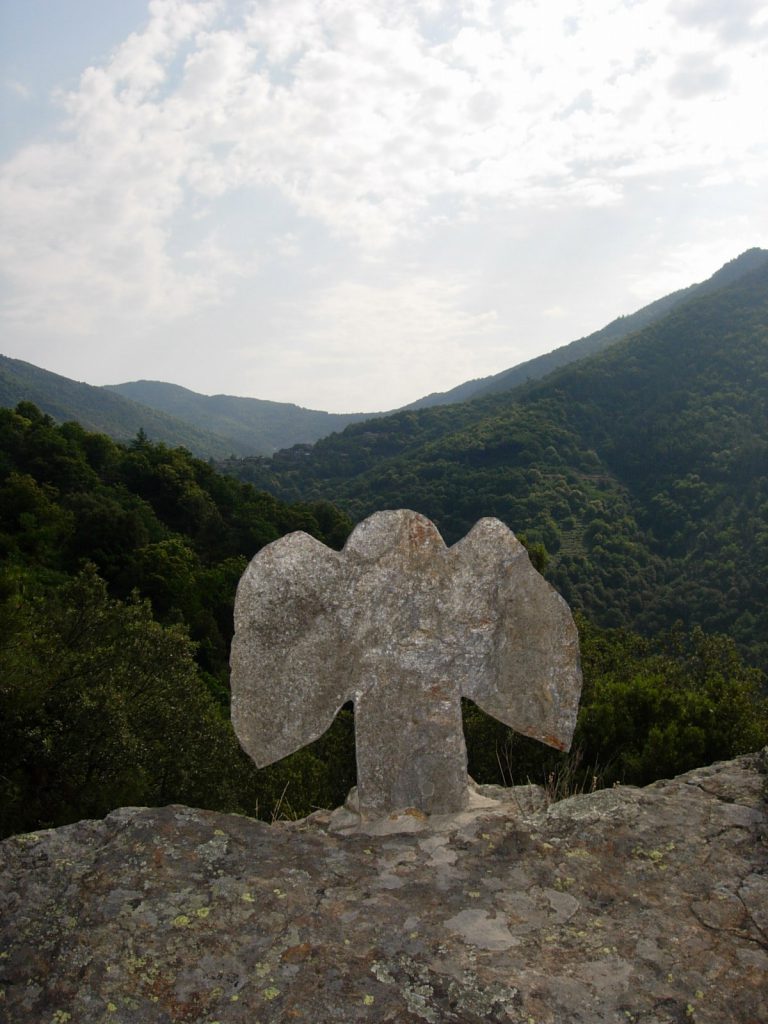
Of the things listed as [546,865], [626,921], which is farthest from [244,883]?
[626,921]

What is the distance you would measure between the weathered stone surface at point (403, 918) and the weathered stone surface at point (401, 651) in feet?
1.90

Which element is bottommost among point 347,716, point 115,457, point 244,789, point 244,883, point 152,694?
point 347,716

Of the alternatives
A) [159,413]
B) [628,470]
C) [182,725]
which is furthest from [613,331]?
[182,725]

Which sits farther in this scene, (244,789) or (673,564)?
(673,564)

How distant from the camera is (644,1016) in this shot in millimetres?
3262

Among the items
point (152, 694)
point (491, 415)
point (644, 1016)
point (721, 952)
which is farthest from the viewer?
point (491, 415)

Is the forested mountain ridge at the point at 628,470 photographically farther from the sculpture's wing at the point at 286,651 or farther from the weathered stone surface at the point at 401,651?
the sculpture's wing at the point at 286,651

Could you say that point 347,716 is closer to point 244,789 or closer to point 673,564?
point 244,789

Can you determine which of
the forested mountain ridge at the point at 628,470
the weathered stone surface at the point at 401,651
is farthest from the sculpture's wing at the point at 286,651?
the forested mountain ridge at the point at 628,470

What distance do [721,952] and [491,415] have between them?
98.7m

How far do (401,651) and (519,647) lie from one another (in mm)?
940

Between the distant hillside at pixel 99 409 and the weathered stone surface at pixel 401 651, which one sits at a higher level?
the distant hillside at pixel 99 409

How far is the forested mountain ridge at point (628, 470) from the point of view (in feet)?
181

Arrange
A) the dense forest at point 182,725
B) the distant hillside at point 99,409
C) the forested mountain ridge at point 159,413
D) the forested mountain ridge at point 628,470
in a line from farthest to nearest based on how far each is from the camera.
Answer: the forested mountain ridge at point 159,413, the distant hillside at point 99,409, the forested mountain ridge at point 628,470, the dense forest at point 182,725
